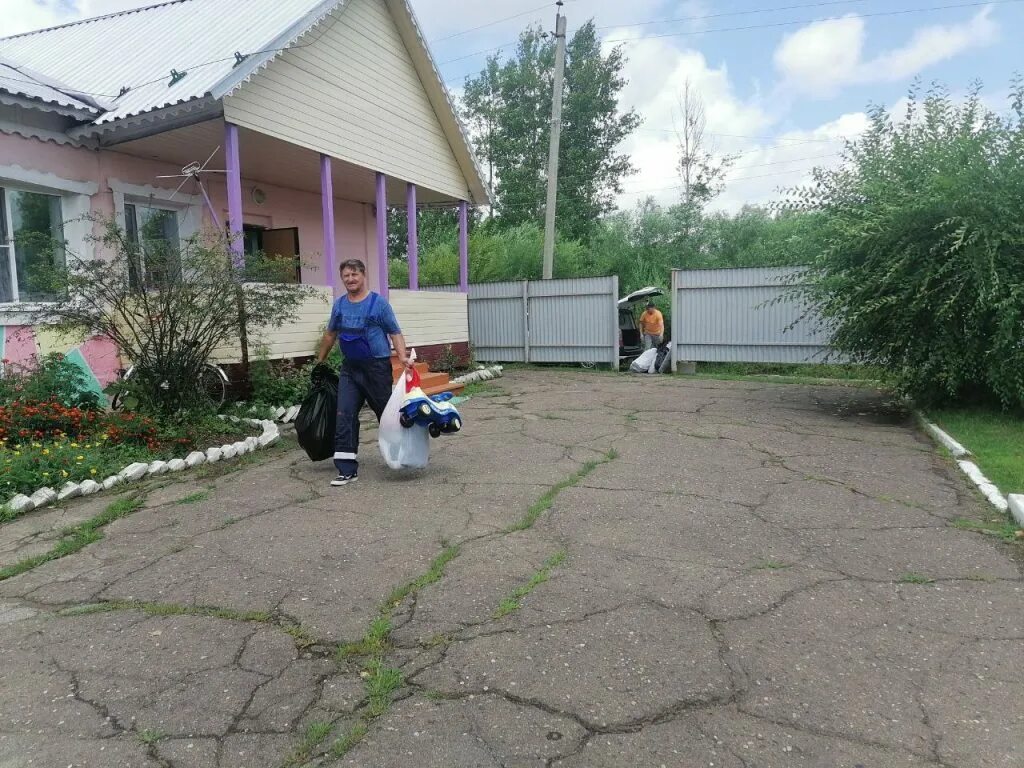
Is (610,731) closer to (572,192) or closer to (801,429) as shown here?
(801,429)

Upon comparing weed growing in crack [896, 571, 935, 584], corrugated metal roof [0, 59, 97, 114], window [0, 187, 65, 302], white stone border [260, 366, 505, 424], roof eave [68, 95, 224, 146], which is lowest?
weed growing in crack [896, 571, 935, 584]

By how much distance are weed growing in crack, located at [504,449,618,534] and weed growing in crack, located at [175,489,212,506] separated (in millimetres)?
2440

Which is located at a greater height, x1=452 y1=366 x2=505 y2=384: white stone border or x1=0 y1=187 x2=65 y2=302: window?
x1=0 y1=187 x2=65 y2=302: window

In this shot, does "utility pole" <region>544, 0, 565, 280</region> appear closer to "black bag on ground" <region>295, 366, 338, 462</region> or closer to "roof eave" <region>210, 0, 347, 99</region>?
"roof eave" <region>210, 0, 347, 99</region>

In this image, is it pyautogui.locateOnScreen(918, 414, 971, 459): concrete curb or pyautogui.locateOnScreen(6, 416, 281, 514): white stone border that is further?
pyautogui.locateOnScreen(918, 414, 971, 459): concrete curb

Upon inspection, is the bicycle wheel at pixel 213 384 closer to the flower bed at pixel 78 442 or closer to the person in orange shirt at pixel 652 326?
the flower bed at pixel 78 442

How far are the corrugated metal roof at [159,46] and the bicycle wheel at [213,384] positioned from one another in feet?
10.4

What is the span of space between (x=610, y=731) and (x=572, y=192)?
32501 millimetres

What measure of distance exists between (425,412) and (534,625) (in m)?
2.60

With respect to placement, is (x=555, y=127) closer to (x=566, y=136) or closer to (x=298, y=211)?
(x=298, y=211)

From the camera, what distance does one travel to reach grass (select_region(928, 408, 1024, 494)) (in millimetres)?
5565

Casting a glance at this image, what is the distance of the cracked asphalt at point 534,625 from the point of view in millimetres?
2350

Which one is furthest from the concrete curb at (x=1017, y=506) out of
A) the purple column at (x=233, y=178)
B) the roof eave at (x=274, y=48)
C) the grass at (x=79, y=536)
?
the roof eave at (x=274, y=48)

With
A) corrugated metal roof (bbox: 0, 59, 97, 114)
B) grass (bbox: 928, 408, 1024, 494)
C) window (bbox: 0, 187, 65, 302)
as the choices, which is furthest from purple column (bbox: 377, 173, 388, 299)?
grass (bbox: 928, 408, 1024, 494)
